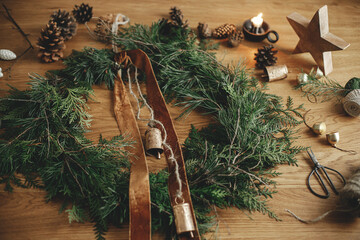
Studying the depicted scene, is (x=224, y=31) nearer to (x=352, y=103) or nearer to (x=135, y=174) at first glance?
(x=352, y=103)

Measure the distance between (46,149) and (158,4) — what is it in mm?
1064

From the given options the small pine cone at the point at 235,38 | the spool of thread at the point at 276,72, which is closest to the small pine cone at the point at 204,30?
the small pine cone at the point at 235,38

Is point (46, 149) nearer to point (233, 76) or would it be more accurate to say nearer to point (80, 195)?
point (80, 195)

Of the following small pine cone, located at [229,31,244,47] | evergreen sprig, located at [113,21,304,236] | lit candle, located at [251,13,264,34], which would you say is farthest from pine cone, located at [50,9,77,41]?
lit candle, located at [251,13,264,34]

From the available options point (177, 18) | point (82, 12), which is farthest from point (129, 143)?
point (82, 12)

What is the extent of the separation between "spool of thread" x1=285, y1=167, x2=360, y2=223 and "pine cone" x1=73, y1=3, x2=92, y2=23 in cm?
135

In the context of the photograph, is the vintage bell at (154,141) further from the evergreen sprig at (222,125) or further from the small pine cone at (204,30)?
the small pine cone at (204,30)

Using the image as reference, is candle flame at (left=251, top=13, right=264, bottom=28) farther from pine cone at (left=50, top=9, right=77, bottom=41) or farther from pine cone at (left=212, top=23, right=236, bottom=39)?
pine cone at (left=50, top=9, right=77, bottom=41)

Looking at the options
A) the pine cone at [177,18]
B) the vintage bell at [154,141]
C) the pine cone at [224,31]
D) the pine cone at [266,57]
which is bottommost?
the vintage bell at [154,141]

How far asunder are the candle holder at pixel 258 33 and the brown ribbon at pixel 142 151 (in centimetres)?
60

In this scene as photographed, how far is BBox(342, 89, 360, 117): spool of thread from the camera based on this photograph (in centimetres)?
111

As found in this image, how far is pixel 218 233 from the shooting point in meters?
0.88

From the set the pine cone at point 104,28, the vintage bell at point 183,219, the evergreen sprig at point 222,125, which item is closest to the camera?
the vintage bell at point 183,219

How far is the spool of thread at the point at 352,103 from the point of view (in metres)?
1.11
